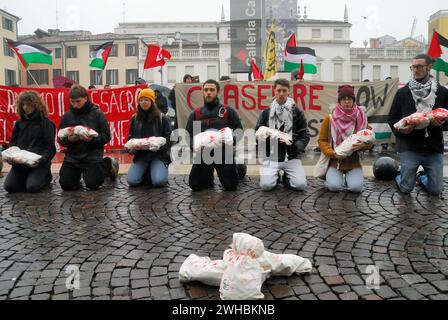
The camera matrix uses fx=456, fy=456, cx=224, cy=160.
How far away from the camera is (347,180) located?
690 cm

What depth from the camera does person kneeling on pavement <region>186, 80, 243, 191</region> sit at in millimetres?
7059

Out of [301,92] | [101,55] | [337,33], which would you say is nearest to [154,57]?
[101,55]

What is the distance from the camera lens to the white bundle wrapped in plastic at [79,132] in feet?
23.4

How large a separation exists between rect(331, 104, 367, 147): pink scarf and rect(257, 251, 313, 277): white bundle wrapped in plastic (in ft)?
11.7

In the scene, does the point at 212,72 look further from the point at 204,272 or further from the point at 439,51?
the point at 204,272

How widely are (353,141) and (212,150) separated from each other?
211 centimetres

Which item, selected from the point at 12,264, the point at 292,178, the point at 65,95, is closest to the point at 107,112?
the point at 65,95

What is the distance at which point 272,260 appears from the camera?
3.66 m

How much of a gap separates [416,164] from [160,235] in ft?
12.8

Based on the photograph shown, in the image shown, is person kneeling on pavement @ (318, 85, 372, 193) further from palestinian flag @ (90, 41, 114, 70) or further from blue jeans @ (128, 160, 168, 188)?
palestinian flag @ (90, 41, 114, 70)

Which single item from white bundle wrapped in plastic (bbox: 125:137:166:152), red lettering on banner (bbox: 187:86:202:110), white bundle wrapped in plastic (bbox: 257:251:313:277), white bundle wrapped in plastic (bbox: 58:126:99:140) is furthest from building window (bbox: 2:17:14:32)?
white bundle wrapped in plastic (bbox: 257:251:313:277)

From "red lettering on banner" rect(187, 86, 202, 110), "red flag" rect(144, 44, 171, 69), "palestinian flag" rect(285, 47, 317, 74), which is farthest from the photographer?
"red flag" rect(144, 44, 171, 69)

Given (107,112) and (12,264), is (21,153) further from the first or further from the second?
(107,112)

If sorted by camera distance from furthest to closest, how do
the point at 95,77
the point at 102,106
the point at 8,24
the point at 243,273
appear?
1. the point at 95,77
2. the point at 8,24
3. the point at 102,106
4. the point at 243,273
